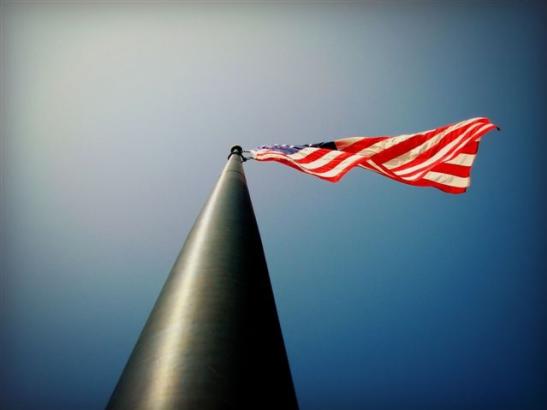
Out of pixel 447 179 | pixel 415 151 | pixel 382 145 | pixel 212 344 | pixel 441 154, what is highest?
pixel 382 145

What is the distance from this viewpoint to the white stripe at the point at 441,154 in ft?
35.2

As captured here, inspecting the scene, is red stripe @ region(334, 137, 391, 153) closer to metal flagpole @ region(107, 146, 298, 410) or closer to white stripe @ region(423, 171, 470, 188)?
white stripe @ region(423, 171, 470, 188)

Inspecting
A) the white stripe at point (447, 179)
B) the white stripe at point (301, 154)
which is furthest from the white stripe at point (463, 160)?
the white stripe at point (301, 154)

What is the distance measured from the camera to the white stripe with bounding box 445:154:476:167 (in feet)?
36.3

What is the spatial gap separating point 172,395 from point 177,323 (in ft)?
1.82

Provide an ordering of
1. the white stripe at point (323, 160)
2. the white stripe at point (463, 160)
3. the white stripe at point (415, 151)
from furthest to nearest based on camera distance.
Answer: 1. the white stripe at point (415, 151)
2. the white stripe at point (463, 160)
3. the white stripe at point (323, 160)

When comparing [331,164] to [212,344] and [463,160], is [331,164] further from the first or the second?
[212,344]

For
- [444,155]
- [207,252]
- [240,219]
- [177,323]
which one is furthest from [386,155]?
[177,323]

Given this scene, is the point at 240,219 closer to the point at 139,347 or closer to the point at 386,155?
the point at 139,347

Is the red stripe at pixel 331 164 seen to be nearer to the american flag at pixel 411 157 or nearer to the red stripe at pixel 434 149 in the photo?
the american flag at pixel 411 157

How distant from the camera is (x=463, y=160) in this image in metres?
11.2

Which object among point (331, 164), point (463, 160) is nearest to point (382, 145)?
point (463, 160)

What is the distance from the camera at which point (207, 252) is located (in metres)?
3.54

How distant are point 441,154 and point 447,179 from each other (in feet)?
2.24
